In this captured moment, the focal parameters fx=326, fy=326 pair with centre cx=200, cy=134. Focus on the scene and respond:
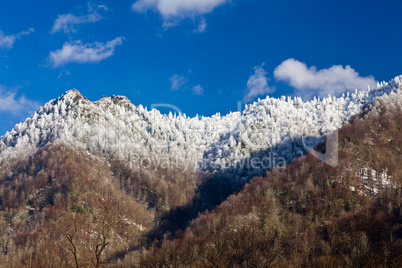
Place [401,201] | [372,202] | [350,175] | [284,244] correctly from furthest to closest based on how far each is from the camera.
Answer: [350,175], [372,202], [401,201], [284,244]

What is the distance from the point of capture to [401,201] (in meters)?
156

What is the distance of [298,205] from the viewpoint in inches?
7426

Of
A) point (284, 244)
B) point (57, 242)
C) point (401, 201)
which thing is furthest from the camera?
point (57, 242)

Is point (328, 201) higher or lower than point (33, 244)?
higher

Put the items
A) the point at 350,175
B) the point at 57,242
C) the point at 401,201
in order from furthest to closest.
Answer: the point at 350,175 < the point at 57,242 < the point at 401,201

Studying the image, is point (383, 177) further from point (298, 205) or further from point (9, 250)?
point (9, 250)

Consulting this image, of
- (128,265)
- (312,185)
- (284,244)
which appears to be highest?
(312,185)

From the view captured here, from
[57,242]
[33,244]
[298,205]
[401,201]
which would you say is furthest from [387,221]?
[33,244]

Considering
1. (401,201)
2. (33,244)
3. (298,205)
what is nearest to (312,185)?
(298,205)

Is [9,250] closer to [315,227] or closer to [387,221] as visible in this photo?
[315,227]

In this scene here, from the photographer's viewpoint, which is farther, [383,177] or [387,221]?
[383,177]

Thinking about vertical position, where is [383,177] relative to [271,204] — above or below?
above

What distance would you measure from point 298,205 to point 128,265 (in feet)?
335

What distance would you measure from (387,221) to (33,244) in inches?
7328
